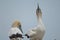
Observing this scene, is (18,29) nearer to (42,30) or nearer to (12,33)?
(12,33)

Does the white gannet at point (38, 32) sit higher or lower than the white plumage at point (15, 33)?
lower

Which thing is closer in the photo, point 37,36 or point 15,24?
point 37,36

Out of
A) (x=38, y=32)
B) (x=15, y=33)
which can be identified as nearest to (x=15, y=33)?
(x=15, y=33)

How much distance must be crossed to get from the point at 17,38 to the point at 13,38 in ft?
0.07

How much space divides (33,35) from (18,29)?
131 mm

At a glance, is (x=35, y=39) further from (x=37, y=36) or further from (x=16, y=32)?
(x=16, y=32)

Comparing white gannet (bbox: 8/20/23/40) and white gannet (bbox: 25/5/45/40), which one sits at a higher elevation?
white gannet (bbox: 8/20/23/40)

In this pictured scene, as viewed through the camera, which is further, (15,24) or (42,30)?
(15,24)

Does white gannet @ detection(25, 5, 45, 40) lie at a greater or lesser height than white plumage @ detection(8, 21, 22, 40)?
lesser

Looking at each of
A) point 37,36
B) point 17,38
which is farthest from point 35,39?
point 17,38

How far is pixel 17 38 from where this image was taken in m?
0.70

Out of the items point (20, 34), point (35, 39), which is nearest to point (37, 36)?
point (35, 39)

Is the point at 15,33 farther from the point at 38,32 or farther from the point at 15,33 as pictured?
the point at 38,32

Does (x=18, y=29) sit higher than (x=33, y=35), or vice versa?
(x=18, y=29)
